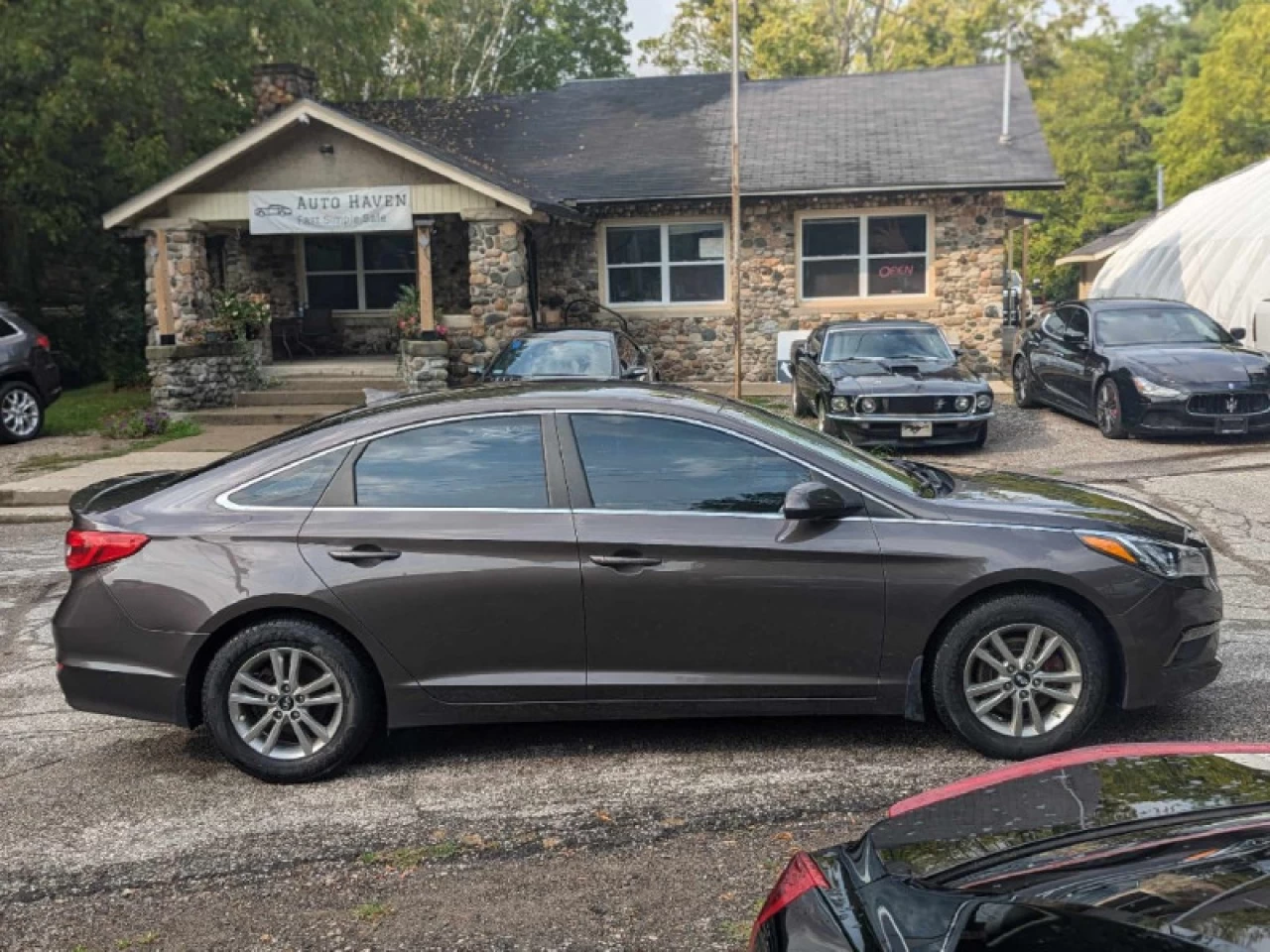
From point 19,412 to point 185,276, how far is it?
12.5ft

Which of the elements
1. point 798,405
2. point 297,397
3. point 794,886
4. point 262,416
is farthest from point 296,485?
point 297,397

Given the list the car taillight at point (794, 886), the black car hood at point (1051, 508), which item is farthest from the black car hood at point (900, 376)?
the car taillight at point (794, 886)

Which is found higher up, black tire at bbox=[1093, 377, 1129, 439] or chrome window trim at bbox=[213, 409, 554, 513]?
chrome window trim at bbox=[213, 409, 554, 513]

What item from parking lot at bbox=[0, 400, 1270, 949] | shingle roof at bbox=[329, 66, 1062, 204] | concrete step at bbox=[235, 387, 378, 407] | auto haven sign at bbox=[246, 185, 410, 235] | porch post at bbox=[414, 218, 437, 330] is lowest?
Result: parking lot at bbox=[0, 400, 1270, 949]

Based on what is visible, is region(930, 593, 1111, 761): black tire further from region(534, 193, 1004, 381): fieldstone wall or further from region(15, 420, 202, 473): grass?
region(534, 193, 1004, 381): fieldstone wall

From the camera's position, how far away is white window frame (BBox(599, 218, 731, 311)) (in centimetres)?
2162

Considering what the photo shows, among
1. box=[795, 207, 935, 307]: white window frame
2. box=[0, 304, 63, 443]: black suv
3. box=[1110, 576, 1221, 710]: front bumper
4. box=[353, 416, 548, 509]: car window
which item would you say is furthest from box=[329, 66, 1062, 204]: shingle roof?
box=[1110, 576, 1221, 710]: front bumper

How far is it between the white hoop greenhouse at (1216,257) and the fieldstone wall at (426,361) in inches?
487

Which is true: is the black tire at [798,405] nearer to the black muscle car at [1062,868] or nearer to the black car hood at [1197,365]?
the black car hood at [1197,365]

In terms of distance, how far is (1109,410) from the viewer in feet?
48.3

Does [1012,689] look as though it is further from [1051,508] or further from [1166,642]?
Answer: [1051,508]

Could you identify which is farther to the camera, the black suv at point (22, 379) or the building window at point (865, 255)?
the building window at point (865, 255)

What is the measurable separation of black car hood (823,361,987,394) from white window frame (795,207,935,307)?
6490mm

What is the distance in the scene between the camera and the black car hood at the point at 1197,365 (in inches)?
548
